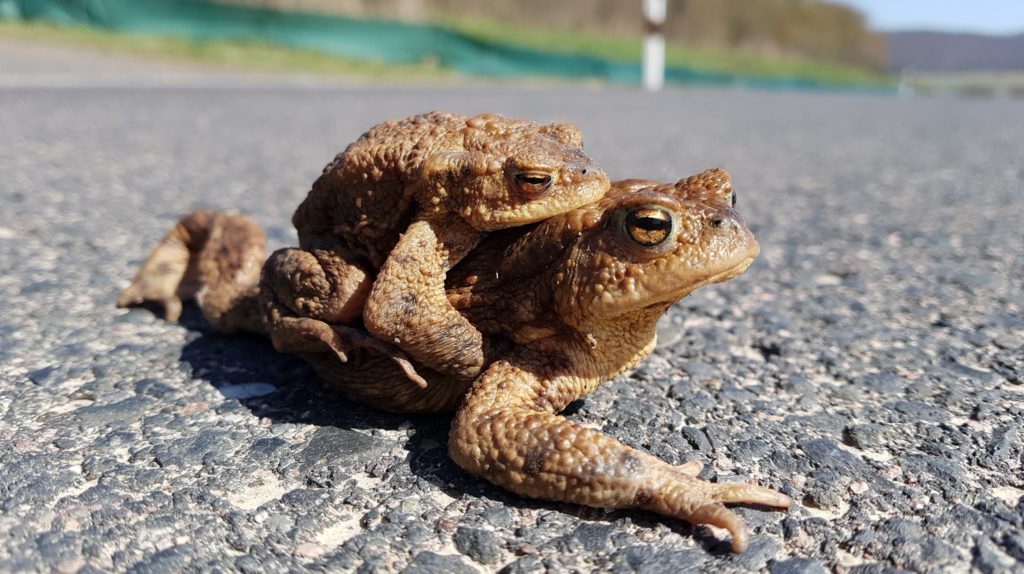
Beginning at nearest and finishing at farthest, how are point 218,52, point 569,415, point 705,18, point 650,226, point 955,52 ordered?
point 650,226, point 569,415, point 218,52, point 705,18, point 955,52

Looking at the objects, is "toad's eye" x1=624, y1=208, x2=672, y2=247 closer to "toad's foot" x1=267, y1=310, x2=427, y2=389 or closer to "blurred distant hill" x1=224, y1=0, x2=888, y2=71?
"toad's foot" x1=267, y1=310, x2=427, y2=389

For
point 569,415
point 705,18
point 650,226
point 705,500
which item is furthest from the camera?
point 705,18

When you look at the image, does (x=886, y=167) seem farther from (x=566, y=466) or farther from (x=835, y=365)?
(x=566, y=466)

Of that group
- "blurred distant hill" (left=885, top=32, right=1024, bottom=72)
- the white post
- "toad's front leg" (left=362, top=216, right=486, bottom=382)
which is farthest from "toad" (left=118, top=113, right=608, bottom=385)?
"blurred distant hill" (left=885, top=32, right=1024, bottom=72)

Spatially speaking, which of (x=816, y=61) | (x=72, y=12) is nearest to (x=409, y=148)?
(x=72, y=12)

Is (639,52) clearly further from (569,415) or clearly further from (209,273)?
(569,415)

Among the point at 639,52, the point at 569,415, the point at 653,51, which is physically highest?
the point at 639,52

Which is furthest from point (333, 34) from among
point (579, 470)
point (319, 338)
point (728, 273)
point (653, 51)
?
point (579, 470)
